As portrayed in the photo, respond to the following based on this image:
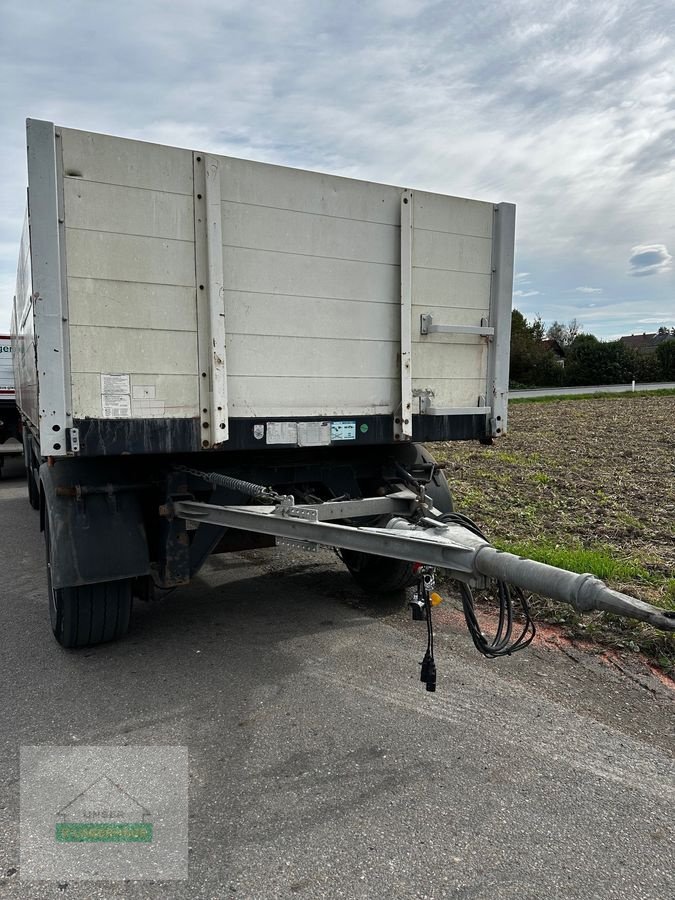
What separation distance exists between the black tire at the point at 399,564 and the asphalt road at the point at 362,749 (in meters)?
0.25

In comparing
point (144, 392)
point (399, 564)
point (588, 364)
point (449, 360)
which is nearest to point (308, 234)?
point (449, 360)

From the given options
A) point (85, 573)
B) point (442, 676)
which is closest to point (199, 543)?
point (85, 573)

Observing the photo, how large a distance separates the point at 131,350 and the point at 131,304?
0.24 metres

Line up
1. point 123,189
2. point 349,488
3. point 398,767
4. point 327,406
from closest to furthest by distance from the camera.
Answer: point 398,767, point 123,189, point 327,406, point 349,488

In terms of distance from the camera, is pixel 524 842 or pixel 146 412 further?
pixel 146 412

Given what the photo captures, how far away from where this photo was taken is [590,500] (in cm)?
798

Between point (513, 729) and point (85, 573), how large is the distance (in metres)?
2.42

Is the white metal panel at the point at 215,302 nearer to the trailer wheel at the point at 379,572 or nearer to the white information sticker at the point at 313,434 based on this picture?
the white information sticker at the point at 313,434

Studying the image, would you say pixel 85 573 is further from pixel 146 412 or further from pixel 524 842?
pixel 524 842

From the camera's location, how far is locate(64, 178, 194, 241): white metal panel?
3250 millimetres

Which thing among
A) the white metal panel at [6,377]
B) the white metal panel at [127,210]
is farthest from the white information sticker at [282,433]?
the white metal panel at [6,377]

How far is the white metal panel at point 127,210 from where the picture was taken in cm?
325

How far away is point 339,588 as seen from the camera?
17.6ft

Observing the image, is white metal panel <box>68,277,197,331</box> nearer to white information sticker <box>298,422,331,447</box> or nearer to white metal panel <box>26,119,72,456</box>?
white metal panel <box>26,119,72,456</box>
